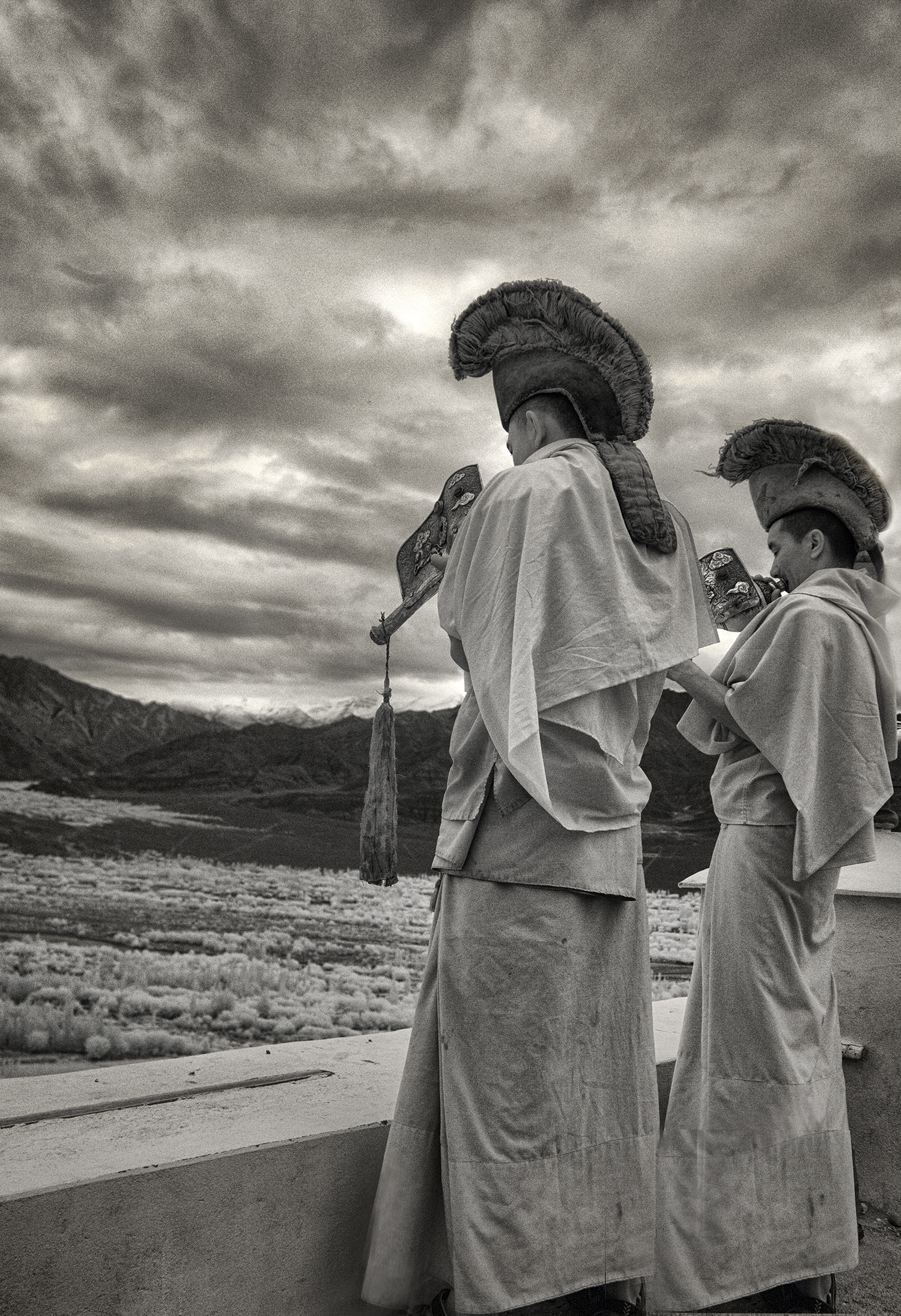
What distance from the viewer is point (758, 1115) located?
2.00 metres

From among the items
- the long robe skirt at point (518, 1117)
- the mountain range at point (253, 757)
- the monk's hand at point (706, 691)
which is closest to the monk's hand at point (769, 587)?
the monk's hand at point (706, 691)

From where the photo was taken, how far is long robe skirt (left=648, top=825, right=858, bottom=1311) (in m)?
1.97

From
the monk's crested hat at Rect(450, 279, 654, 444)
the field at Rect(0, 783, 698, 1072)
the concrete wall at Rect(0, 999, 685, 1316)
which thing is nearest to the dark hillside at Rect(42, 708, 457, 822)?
the field at Rect(0, 783, 698, 1072)

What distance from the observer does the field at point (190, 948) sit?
13.3ft

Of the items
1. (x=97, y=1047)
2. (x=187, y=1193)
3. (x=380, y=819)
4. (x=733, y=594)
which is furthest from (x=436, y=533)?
(x=97, y=1047)

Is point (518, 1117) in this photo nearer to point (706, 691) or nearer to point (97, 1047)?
point (706, 691)

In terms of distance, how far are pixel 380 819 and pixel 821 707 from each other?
3.97ft

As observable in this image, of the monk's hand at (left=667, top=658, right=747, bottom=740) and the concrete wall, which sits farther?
the monk's hand at (left=667, top=658, right=747, bottom=740)

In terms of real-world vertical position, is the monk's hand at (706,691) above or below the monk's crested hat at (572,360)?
below

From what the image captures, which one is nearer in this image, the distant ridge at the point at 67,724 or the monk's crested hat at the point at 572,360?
the monk's crested hat at the point at 572,360

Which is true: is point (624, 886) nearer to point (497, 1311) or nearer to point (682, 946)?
point (497, 1311)

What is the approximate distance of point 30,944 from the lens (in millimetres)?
5086

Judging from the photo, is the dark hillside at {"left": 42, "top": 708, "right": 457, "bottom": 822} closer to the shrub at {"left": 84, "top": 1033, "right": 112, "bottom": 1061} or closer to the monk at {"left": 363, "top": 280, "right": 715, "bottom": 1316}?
the shrub at {"left": 84, "top": 1033, "right": 112, "bottom": 1061}

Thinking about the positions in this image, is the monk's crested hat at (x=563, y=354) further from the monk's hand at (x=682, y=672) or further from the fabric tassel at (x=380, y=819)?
A: the fabric tassel at (x=380, y=819)
